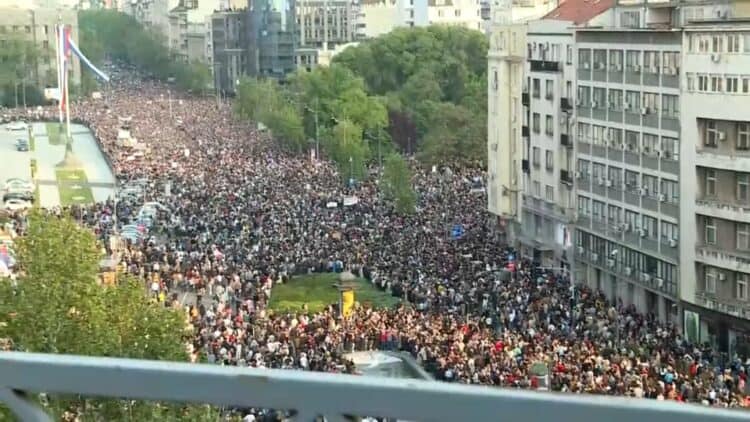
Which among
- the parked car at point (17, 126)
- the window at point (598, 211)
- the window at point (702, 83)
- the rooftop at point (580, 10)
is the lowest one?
the parked car at point (17, 126)

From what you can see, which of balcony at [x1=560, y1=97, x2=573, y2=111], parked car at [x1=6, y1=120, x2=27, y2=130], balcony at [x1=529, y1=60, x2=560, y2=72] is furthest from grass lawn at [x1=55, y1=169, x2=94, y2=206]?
parked car at [x1=6, y1=120, x2=27, y2=130]

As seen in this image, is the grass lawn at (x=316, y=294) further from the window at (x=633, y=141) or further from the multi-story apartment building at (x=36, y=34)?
the multi-story apartment building at (x=36, y=34)

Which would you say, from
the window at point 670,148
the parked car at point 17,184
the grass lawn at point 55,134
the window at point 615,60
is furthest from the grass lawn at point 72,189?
the window at point 670,148

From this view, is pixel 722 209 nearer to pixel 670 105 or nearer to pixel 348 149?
pixel 670 105

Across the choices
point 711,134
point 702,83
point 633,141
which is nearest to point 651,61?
point 633,141

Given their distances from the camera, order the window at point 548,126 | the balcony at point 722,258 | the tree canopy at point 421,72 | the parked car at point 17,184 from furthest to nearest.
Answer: the tree canopy at point 421,72 < the parked car at point 17,184 < the window at point 548,126 < the balcony at point 722,258

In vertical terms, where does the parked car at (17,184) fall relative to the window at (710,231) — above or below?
below

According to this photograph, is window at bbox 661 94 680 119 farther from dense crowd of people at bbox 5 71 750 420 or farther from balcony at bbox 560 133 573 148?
balcony at bbox 560 133 573 148
